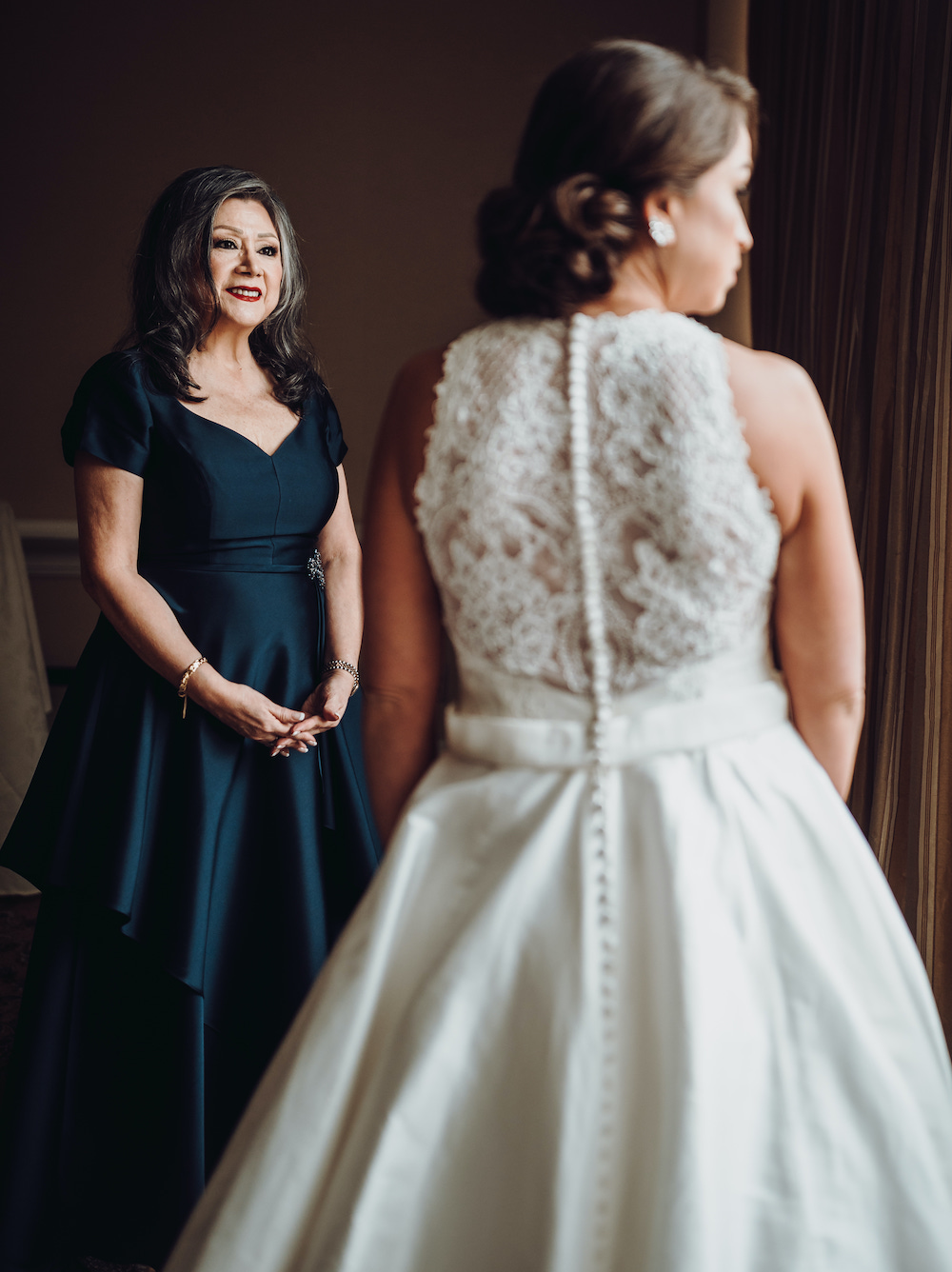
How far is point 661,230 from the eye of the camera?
2.83 feet

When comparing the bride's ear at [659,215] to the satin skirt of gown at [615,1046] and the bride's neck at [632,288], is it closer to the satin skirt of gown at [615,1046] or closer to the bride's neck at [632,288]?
the bride's neck at [632,288]

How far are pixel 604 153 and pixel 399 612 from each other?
1.41 feet

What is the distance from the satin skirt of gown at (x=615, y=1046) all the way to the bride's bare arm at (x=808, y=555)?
0.23 feet

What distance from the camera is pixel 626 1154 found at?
87 cm

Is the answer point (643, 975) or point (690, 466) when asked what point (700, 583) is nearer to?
point (690, 466)

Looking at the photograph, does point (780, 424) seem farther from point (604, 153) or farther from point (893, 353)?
point (893, 353)

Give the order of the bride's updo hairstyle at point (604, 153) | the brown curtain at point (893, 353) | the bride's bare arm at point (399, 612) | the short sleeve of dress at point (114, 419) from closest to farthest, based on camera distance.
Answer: the bride's updo hairstyle at point (604, 153)
the bride's bare arm at point (399, 612)
the short sleeve of dress at point (114, 419)
the brown curtain at point (893, 353)

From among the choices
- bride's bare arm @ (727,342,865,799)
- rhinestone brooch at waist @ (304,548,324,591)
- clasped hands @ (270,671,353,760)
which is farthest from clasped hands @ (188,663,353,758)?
bride's bare arm @ (727,342,865,799)

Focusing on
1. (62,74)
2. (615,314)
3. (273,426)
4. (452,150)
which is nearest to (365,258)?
(452,150)

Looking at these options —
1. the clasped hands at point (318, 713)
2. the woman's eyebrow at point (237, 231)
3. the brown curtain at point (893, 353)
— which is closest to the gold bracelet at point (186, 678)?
the clasped hands at point (318, 713)

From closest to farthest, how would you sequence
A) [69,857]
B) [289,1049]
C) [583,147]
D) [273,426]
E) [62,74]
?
[583,147] < [289,1049] < [69,857] < [273,426] < [62,74]

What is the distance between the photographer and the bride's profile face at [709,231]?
34.0 inches

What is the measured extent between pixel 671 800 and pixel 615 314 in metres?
0.40

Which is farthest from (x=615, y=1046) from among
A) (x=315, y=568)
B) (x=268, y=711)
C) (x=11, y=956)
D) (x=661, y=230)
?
(x=11, y=956)
